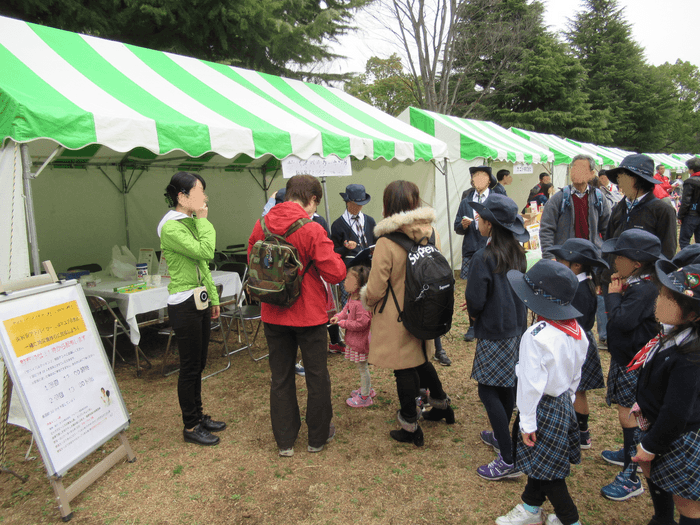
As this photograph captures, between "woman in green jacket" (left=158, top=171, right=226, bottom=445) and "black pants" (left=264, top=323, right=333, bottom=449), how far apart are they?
0.52 m

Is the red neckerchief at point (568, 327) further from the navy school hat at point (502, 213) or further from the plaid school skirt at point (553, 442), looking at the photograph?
the navy school hat at point (502, 213)

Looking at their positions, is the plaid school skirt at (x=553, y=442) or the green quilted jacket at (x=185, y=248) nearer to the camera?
the plaid school skirt at (x=553, y=442)

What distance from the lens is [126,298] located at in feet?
13.3

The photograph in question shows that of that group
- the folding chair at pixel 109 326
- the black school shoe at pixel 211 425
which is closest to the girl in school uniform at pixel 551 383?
the black school shoe at pixel 211 425

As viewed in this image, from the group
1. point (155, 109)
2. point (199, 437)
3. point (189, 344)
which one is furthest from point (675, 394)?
point (155, 109)

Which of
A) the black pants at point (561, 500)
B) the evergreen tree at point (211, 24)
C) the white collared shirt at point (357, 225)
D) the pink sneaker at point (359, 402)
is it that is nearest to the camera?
the black pants at point (561, 500)

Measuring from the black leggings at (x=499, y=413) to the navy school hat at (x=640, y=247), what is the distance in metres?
0.95

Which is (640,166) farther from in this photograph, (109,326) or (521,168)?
(521,168)

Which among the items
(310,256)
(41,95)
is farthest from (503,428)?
(41,95)

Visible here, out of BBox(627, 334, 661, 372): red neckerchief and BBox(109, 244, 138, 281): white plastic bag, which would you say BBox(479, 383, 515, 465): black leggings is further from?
BBox(109, 244, 138, 281): white plastic bag

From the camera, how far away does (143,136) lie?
3268 mm

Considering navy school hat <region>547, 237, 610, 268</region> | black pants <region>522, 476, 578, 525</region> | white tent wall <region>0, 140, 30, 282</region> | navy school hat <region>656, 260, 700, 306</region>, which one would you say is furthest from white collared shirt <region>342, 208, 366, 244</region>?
navy school hat <region>656, 260, 700, 306</region>

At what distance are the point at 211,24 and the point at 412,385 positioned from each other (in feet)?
34.3

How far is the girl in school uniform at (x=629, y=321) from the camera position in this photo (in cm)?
214
